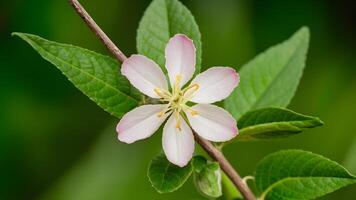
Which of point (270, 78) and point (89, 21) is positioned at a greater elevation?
point (89, 21)

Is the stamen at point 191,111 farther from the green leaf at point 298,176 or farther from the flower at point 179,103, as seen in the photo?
the green leaf at point 298,176

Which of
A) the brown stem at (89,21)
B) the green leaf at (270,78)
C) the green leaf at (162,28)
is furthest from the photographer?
the green leaf at (270,78)

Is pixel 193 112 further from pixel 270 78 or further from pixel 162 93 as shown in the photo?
pixel 270 78

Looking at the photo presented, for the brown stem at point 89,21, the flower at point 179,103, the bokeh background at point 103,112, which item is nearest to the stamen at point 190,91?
the flower at point 179,103

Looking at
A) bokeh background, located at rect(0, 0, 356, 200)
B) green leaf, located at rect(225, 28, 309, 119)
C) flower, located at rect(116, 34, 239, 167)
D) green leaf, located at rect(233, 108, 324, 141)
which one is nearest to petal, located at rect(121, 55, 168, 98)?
flower, located at rect(116, 34, 239, 167)

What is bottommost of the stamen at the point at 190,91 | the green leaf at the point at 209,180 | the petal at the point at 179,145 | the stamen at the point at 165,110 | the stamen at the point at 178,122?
the green leaf at the point at 209,180

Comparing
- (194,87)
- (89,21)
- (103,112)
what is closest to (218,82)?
(194,87)

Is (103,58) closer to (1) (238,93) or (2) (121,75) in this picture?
(2) (121,75)

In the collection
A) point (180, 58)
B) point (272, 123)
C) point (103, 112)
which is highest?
point (180, 58)

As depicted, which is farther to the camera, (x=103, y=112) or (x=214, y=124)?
(x=103, y=112)
